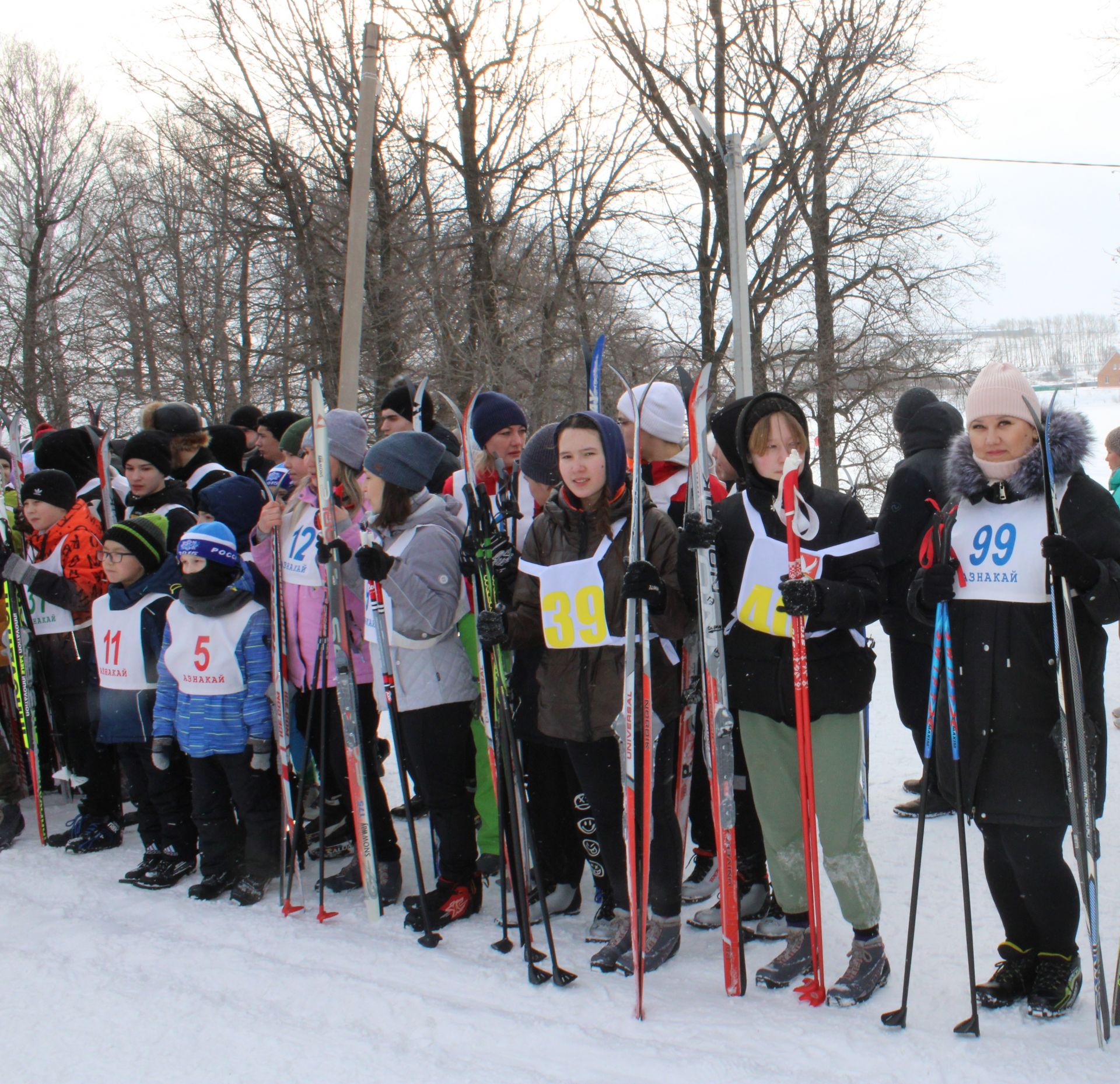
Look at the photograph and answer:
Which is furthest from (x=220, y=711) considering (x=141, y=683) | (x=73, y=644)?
(x=73, y=644)

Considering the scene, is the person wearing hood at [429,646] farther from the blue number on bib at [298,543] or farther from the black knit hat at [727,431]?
the black knit hat at [727,431]

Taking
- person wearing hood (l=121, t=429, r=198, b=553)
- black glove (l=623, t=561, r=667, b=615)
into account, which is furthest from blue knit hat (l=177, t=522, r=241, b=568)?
black glove (l=623, t=561, r=667, b=615)

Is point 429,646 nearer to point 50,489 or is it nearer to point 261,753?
point 261,753

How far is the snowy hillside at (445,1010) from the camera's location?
7.86 ft

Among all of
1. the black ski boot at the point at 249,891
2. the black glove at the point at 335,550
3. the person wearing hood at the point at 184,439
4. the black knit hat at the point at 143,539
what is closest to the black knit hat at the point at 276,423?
the person wearing hood at the point at 184,439

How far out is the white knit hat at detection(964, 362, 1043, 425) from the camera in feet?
8.38

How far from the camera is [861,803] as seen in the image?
2.70 metres

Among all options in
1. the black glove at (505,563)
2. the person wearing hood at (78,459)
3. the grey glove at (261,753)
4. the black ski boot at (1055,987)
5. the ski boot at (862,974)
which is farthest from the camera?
the person wearing hood at (78,459)

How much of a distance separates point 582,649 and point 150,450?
9.06ft

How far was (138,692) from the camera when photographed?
3910mm

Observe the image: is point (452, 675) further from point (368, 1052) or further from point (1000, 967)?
point (1000, 967)

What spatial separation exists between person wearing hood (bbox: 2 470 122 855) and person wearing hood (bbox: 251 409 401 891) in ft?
3.43

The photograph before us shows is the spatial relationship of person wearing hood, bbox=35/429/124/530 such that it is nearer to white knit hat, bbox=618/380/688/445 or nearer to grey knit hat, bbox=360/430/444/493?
grey knit hat, bbox=360/430/444/493

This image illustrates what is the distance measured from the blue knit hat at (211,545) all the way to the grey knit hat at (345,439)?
1.61 feet
